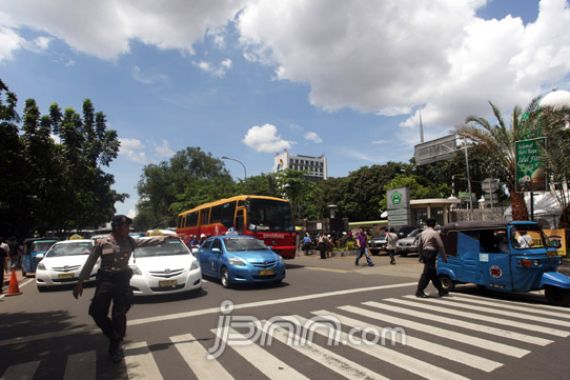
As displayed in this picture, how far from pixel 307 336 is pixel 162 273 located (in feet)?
14.8

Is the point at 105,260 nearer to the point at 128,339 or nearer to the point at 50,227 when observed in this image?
the point at 128,339

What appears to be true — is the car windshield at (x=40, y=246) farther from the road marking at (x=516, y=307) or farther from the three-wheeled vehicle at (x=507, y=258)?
the road marking at (x=516, y=307)

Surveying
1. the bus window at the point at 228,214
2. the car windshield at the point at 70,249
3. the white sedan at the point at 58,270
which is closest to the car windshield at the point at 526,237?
the white sedan at the point at 58,270

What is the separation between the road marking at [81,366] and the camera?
14.8 ft

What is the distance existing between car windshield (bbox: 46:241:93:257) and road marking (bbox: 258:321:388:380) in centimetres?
943

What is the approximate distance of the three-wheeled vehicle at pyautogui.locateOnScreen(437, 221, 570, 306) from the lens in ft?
26.1

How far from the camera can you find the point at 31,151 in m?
25.2

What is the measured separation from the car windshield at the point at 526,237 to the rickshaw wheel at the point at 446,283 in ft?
6.38

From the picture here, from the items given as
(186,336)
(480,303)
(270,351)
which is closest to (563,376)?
(270,351)

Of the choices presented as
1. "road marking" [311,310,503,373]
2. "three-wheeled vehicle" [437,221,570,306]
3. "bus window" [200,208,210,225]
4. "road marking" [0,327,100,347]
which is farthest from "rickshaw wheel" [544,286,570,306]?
"bus window" [200,208,210,225]

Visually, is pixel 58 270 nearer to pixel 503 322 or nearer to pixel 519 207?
pixel 503 322

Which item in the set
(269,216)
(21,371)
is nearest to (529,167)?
(269,216)

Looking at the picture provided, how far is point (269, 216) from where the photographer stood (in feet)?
57.5

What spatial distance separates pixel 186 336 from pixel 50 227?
32.7 meters
